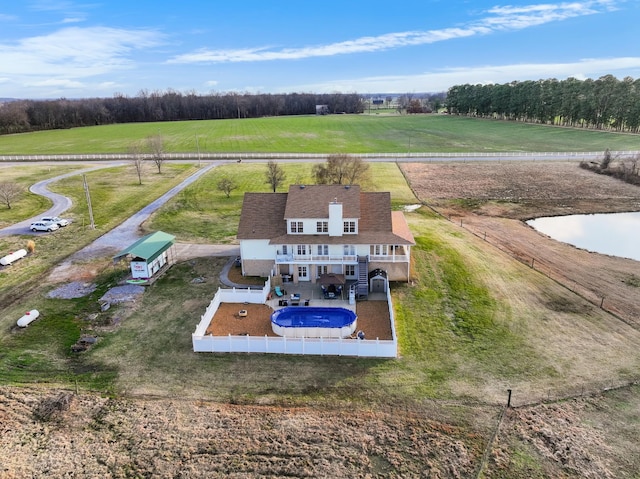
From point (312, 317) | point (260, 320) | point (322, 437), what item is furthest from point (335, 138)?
point (322, 437)

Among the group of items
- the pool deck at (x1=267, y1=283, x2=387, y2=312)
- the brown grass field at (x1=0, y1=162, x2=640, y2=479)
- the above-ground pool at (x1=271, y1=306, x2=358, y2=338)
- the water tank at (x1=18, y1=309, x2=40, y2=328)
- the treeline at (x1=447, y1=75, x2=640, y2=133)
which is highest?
the treeline at (x1=447, y1=75, x2=640, y2=133)

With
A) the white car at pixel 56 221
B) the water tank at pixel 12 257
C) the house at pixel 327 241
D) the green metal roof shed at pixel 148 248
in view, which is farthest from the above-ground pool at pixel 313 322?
the white car at pixel 56 221

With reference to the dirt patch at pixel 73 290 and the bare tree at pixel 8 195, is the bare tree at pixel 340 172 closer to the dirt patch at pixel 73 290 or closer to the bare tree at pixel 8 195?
the dirt patch at pixel 73 290

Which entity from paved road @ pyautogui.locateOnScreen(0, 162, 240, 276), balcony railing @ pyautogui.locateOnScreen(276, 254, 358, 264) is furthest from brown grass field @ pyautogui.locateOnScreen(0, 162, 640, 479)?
paved road @ pyautogui.locateOnScreen(0, 162, 240, 276)

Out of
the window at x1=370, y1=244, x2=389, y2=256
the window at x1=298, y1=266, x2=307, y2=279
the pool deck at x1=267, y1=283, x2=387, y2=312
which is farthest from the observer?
the window at x1=298, y1=266, x2=307, y2=279

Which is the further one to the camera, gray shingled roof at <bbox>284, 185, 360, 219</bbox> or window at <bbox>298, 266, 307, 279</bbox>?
window at <bbox>298, 266, 307, 279</bbox>

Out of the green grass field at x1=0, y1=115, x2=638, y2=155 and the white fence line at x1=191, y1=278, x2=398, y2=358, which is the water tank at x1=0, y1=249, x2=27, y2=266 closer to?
the white fence line at x1=191, y1=278, x2=398, y2=358

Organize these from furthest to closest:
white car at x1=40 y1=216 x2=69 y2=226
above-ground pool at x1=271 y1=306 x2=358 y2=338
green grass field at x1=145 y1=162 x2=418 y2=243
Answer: white car at x1=40 y1=216 x2=69 y2=226, green grass field at x1=145 y1=162 x2=418 y2=243, above-ground pool at x1=271 y1=306 x2=358 y2=338

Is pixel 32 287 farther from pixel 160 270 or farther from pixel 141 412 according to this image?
pixel 141 412

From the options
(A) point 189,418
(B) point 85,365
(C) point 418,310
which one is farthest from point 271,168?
(A) point 189,418
